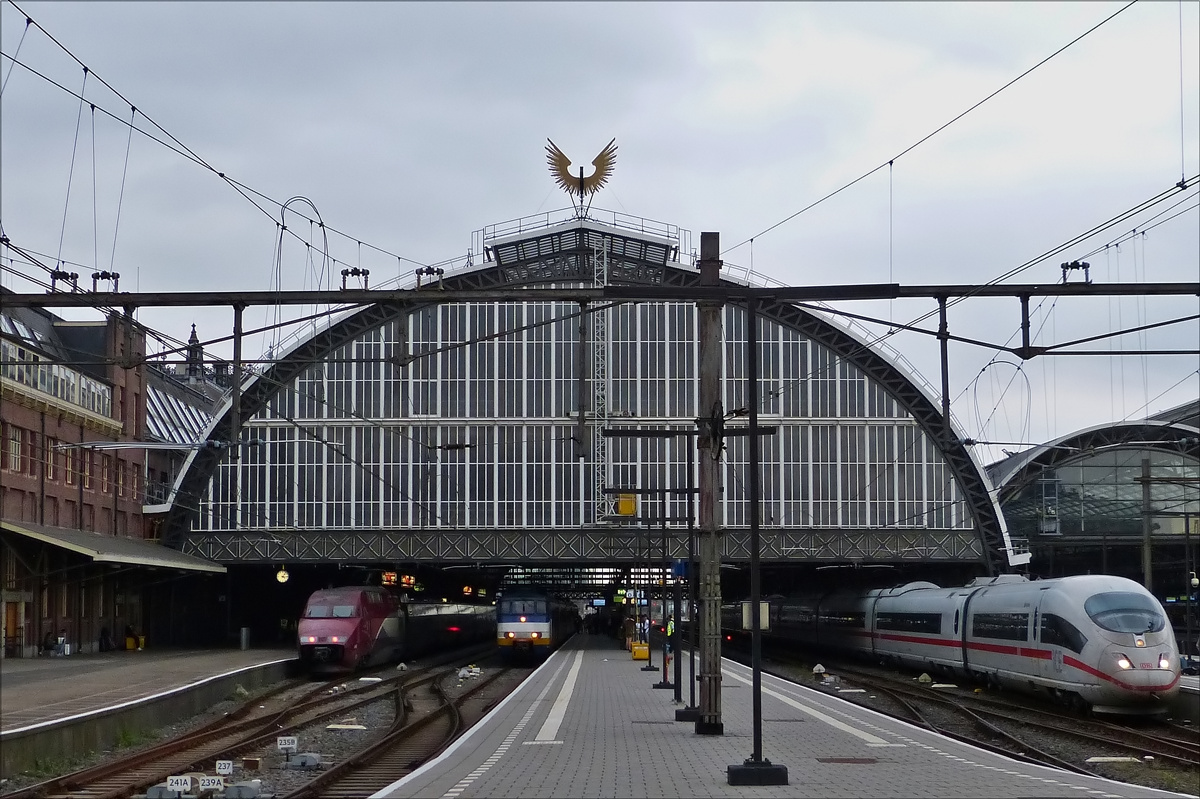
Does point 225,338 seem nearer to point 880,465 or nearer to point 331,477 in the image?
point 331,477

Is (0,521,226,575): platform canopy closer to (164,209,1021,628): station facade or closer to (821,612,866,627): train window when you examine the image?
(164,209,1021,628): station facade

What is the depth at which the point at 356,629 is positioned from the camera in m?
46.7

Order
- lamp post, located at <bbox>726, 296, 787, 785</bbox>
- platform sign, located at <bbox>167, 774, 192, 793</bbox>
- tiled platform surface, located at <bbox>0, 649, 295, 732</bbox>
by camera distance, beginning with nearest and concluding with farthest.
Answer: lamp post, located at <bbox>726, 296, 787, 785</bbox>
platform sign, located at <bbox>167, 774, 192, 793</bbox>
tiled platform surface, located at <bbox>0, 649, 295, 732</bbox>

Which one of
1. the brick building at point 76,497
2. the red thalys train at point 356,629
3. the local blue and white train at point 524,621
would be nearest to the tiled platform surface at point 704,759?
the red thalys train at point 356,629

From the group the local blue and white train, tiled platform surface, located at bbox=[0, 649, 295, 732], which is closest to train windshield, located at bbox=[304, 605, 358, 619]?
tiled platform surface, located at bbox=[0, 649, 295, 732]

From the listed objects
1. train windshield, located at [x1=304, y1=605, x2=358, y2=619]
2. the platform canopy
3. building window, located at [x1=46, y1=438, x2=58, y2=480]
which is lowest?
train windshield, located at [x1=304, y1=605, x2=358, y2=619]

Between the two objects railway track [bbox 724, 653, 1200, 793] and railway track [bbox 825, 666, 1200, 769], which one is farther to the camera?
railway track [bbox 825, 666, 1200, 769]

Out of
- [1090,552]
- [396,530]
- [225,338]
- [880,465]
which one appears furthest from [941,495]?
[225,338]

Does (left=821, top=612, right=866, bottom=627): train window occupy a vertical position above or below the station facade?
below

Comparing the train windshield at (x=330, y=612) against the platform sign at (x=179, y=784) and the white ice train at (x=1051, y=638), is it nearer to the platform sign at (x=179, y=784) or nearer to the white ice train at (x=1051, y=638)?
the white ice train at (x=1051, y=638)

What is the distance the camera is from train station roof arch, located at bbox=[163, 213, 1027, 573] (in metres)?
59.9

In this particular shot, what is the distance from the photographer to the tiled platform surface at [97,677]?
25047mm

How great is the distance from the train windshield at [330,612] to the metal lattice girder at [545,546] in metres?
11.7

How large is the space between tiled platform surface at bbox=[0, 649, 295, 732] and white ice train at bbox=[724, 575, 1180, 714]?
21292 millimetres
